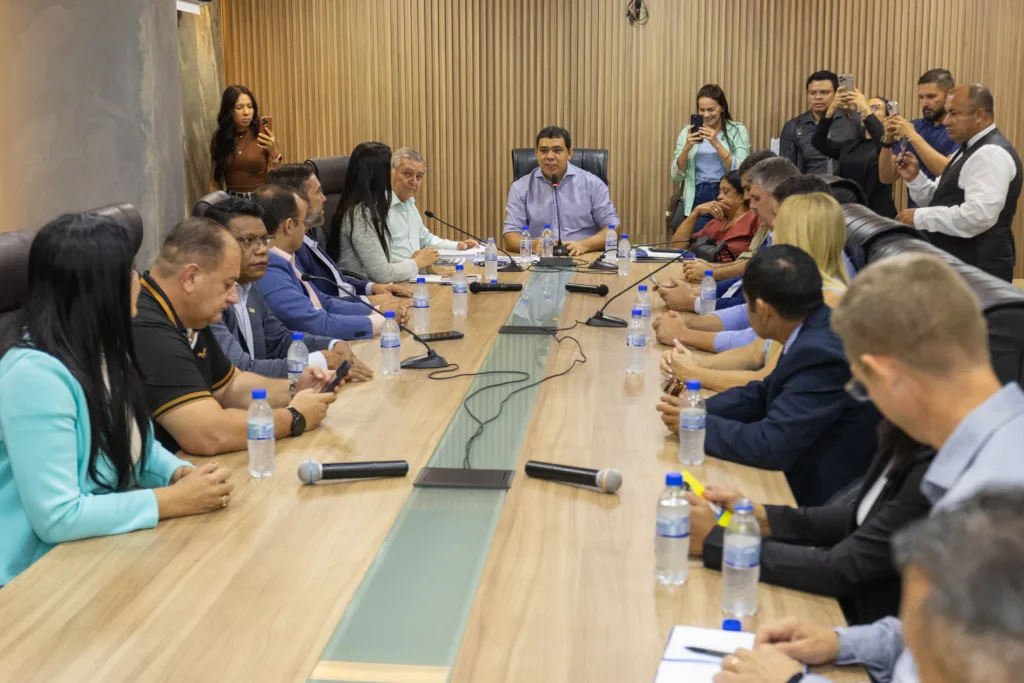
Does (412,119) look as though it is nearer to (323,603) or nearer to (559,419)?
(559,419)

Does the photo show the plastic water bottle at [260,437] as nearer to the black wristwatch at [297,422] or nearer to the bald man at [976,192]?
the black wristwatch at [297,422]

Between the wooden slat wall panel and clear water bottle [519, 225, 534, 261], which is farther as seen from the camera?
the wooden slat wall panel

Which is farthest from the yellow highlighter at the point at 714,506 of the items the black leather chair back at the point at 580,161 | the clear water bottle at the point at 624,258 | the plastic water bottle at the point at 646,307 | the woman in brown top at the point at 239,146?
the woman in brown top at the point at 239,146

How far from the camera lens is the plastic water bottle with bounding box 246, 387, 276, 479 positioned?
240 centimetres

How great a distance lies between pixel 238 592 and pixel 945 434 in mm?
1153

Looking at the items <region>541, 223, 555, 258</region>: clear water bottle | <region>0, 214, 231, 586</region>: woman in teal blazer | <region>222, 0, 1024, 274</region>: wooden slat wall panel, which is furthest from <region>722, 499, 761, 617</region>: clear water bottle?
<region>222, 0, 1024, 274</region>: wooden slat wall panel

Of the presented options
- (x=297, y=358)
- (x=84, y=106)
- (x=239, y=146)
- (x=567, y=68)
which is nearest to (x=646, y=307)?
(x=297, y=358)

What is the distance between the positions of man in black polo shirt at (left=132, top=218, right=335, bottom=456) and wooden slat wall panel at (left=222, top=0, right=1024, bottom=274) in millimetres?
5367

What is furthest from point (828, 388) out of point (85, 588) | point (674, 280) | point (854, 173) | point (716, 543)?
point (854, 173)

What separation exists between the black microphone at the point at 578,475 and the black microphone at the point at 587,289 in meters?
2.24

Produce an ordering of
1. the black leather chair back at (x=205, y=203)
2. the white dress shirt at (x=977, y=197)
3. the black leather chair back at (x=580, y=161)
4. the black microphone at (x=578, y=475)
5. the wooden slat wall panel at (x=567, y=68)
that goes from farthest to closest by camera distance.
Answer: the wooden slat wall panel at (x=567, y=68)
the black leather chair back at (x=580, y=161)
the white dress shirt at (x=977, y=197)
the black leather chair back at (x=205, y=203)
the black microphone at (x=578, y=475)

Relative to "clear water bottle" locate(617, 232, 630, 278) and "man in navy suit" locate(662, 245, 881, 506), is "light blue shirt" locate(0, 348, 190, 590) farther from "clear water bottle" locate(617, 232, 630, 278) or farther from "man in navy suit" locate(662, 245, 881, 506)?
"clear water bottle" locate(617, 232, 630, 278)

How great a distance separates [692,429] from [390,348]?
1.15 metres

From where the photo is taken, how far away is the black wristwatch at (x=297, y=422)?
2.70 meters
